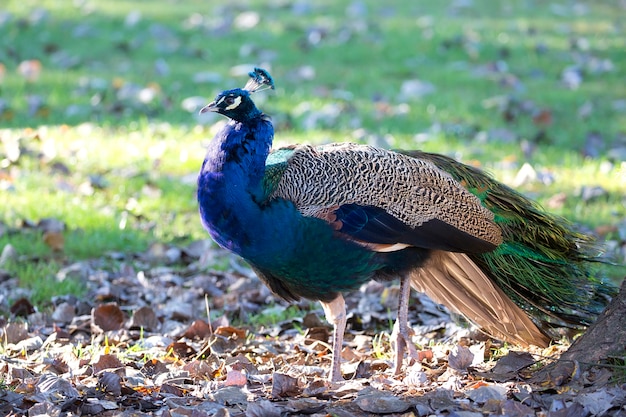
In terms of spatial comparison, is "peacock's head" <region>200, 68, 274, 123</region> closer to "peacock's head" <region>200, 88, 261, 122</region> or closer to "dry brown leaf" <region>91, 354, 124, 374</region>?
"peacock's head" <region>200, 88, 261, 122</region>

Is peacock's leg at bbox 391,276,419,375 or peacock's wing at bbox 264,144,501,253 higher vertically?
peacock's wing at bbox 264,144,501,253

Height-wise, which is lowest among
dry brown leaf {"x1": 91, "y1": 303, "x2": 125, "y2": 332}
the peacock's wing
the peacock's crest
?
dry brown leaf {"x1": 91, "y1": 303, "x2": 125, "y2": 332}

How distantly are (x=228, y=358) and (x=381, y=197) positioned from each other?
955 mm

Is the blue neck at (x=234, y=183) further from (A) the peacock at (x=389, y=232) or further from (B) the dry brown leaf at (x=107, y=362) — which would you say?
(B) the dry brown leaf at (x=107, y=362)

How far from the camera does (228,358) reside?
3.94 metres

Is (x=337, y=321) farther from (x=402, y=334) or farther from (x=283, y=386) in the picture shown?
(x=283, y=386)

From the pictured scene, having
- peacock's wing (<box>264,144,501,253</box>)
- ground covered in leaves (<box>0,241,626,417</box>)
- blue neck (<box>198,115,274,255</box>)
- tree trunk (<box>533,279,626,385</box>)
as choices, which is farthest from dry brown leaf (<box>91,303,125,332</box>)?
tree trunk (<box>533,279,626,385</box>)

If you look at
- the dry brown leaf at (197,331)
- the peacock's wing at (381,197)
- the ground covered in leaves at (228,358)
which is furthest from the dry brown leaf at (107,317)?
the peacock's wing at (381,197)

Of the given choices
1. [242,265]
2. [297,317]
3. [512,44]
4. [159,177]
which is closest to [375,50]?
[512,44]

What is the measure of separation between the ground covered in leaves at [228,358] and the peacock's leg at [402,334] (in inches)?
2.2

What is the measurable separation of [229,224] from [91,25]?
711 centimetres

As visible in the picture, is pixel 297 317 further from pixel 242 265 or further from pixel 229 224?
pixel 229 224

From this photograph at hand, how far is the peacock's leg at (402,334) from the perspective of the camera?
12.3ft

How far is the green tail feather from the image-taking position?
3934 millimetres
